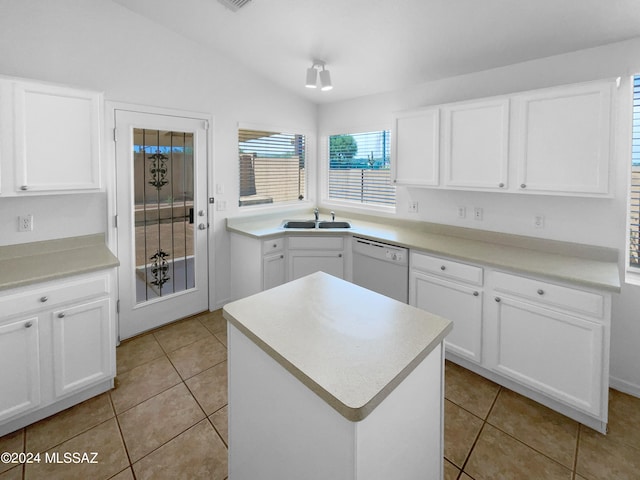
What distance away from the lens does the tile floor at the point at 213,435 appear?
1765 millimetres

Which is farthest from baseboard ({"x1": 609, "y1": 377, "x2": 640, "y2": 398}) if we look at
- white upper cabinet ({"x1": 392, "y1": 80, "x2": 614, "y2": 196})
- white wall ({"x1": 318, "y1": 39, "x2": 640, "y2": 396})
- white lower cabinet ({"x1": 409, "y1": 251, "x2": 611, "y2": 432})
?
white upper cabinet ({"x1": 392, "y1": 80, "x2": 614, "y2": 196})

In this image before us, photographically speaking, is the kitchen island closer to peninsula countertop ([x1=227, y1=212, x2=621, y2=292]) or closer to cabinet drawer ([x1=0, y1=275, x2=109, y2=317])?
peninsula countertop ([x1=227, y1=212, x2=621, y2=292])

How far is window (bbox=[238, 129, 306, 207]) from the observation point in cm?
384

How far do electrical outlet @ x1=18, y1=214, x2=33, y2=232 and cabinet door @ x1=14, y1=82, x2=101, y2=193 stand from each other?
0.43 m

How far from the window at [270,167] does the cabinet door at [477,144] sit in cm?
209

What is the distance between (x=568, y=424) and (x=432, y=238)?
1620 mm

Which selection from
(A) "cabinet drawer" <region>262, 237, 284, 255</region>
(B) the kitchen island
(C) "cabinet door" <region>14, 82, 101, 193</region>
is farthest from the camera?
(A) "cabinet drawer" <region>262, 237, 284, 255</region>

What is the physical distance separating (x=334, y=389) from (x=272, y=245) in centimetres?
251

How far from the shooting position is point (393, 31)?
2.50 metres

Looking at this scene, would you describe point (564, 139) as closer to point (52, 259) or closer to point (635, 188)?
point (635, 188)

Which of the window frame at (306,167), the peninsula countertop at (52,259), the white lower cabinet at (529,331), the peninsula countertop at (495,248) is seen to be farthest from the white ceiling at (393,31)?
the peninsula countertop at (52,259)

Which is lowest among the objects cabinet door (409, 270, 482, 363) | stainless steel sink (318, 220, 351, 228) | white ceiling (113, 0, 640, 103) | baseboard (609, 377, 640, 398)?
baseboard (609, 377, 640, 398)

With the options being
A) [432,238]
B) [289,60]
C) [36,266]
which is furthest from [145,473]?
[289,60]

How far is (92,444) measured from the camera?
75.8 inches
